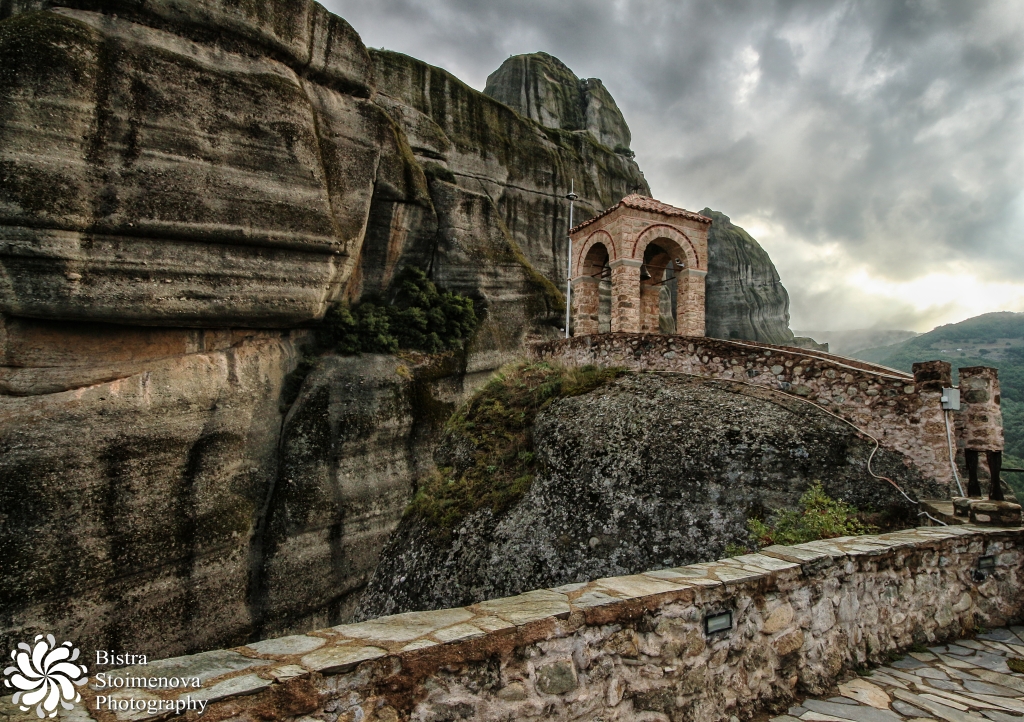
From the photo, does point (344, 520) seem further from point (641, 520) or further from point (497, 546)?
point (641, 520)

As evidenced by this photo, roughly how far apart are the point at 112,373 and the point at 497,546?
11.1 meters

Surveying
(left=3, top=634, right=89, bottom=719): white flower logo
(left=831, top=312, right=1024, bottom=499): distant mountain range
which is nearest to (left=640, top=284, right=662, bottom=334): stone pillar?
(left=3, top=634, right=89, bottom=719): white flower logo

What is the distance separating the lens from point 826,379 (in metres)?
7.62

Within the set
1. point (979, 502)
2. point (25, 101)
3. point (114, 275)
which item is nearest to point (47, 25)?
point (25, 101)

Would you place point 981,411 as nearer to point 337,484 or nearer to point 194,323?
point 337,484

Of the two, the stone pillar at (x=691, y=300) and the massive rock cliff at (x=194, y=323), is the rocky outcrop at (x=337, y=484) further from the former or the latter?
the stone pillar at (x=691, y=300)

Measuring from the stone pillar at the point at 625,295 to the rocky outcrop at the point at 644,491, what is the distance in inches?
164

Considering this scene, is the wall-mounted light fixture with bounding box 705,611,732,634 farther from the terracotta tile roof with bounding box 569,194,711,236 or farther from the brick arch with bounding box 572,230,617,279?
the terracotta tile roof with bounding box 569,194,711,236

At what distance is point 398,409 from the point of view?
54.4ft

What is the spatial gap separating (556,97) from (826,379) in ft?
114

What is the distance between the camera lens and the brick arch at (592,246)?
43.3 ft

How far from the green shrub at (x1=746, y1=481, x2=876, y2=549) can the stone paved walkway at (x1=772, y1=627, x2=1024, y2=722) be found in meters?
1.47

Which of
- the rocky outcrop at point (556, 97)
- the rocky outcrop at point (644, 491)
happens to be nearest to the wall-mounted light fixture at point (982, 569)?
the rocky outcrop at point (644, 491)

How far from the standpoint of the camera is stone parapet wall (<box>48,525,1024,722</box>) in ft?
7.72
